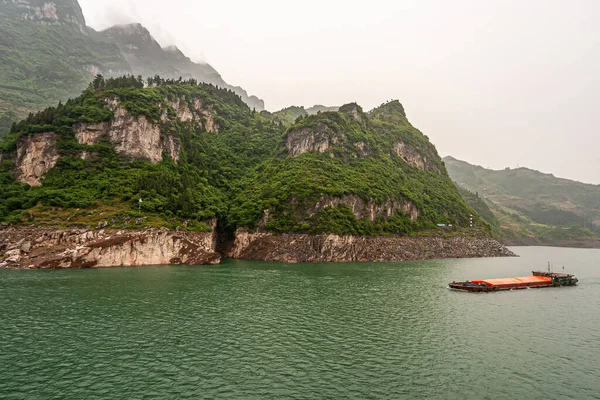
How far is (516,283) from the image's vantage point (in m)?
69.7

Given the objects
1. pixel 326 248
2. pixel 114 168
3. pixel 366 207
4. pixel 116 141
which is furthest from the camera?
pixel 366 207

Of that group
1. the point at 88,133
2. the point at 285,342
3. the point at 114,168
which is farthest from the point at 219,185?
the point at 285,342

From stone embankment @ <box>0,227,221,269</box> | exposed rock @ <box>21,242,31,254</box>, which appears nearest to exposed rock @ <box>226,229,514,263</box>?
stone embankment @ <box>0,227,221,269</box>

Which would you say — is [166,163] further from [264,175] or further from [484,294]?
[484,294]

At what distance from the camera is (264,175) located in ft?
454

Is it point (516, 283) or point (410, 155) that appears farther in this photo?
point (410, 155)

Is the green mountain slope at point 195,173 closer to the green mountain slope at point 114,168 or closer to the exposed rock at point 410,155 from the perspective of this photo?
the green mountain slope at point 114,168

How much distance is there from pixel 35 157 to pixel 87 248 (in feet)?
144

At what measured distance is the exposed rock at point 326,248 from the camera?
105125 mm

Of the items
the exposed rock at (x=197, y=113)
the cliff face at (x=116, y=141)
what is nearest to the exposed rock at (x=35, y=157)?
the cliff face at (x=116, y=141)

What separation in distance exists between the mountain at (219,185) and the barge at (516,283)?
4526 centimetres

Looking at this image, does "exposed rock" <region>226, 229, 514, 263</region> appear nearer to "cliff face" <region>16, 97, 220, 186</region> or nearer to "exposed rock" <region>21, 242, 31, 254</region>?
"cliff face" <region>16, 97, 220, 186</region>

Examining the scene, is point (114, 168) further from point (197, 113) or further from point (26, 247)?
point (197, 113)

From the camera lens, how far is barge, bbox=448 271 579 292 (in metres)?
64.4
